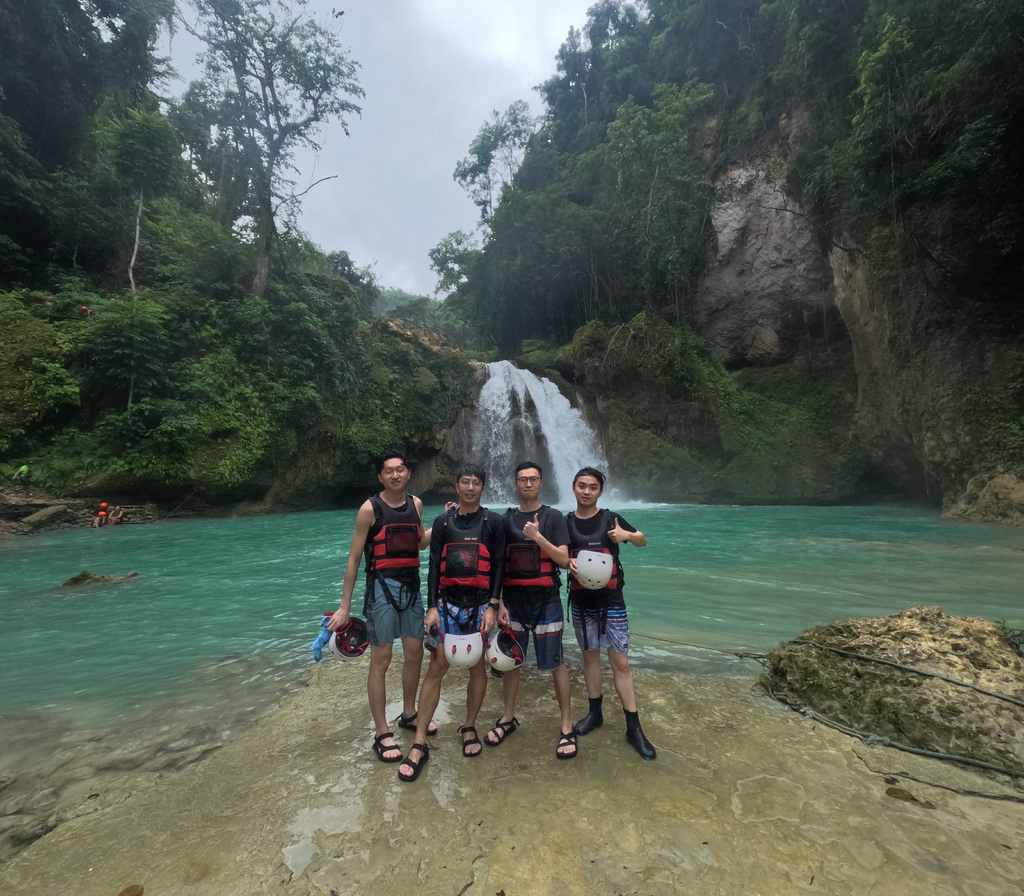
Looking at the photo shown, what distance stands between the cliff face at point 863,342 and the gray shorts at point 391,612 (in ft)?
43.6

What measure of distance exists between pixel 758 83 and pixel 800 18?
809cm

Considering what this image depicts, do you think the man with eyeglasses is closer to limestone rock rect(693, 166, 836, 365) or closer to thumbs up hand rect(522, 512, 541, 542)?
thumbs up hand rect(522, 512, 541, 542)

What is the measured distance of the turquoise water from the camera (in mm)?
3752

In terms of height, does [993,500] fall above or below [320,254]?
below

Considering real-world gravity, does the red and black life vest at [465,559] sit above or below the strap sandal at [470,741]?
above

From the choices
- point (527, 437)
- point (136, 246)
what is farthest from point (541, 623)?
point (136, 246)

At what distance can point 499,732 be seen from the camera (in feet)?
8.89

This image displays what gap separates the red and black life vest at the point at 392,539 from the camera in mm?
2777

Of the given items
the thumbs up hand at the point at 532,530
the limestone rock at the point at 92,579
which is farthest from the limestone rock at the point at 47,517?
the thumbs up hand at the point at 532,530

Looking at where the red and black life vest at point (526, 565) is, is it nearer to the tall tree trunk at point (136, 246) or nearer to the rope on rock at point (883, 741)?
the rope on rock at point (883, 741)

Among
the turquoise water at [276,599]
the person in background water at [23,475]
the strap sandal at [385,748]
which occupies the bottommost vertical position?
the turquoise water at [276,599]

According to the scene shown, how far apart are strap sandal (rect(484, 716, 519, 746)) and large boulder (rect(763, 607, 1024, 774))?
5.60 ft

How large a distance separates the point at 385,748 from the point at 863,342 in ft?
58.3

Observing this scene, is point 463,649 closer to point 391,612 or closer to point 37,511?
point 391,612
